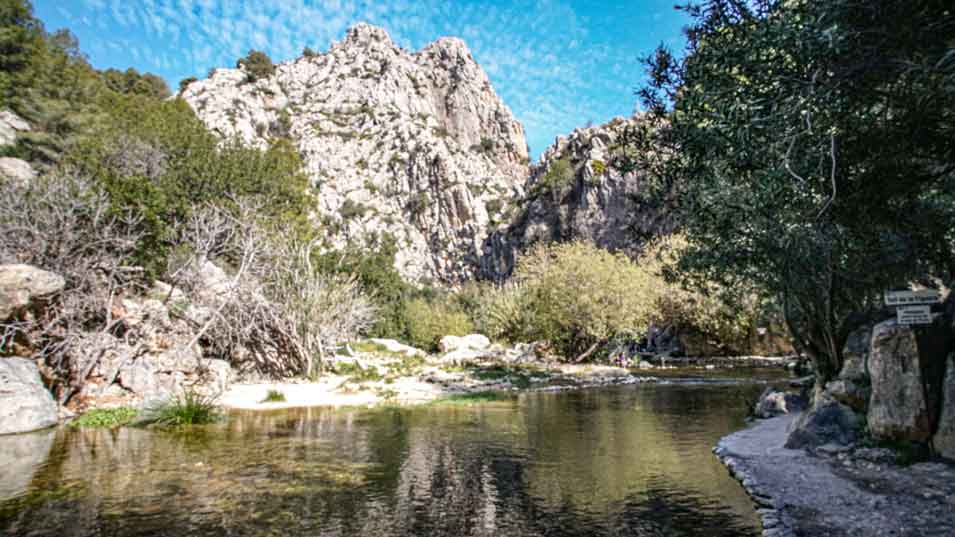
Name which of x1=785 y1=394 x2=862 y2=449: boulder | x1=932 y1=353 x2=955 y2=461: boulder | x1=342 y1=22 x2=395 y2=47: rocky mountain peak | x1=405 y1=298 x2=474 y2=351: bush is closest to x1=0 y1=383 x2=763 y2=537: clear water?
x1=785 y1=394 x2=862 y2=449: boulder

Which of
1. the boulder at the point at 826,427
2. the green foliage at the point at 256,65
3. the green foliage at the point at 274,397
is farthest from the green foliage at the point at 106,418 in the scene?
the green foliage at the point at 256,65

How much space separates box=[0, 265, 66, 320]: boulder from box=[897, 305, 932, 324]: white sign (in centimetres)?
1956

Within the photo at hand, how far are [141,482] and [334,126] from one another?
117 metres

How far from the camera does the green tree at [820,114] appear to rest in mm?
5547

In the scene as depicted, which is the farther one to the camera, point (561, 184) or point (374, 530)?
point (561, 184)

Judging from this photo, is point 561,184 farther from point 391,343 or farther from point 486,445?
point 486,445

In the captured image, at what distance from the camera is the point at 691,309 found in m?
46.0

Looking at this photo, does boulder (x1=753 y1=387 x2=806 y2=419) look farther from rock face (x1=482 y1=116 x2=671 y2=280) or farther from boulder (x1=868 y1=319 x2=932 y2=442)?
rock face (x1=482 y1=116 x2=671 y2=280)

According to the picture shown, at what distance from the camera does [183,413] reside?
569 inches

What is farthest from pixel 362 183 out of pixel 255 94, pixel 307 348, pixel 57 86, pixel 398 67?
pixel 307 348

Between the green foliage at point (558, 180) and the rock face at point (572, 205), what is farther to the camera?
the green foliage at point (558, 180)

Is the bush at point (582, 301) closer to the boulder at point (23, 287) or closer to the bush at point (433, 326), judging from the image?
the bush at point (433, 326)

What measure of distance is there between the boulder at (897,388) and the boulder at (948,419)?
0.61ft

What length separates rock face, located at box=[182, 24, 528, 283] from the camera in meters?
106
